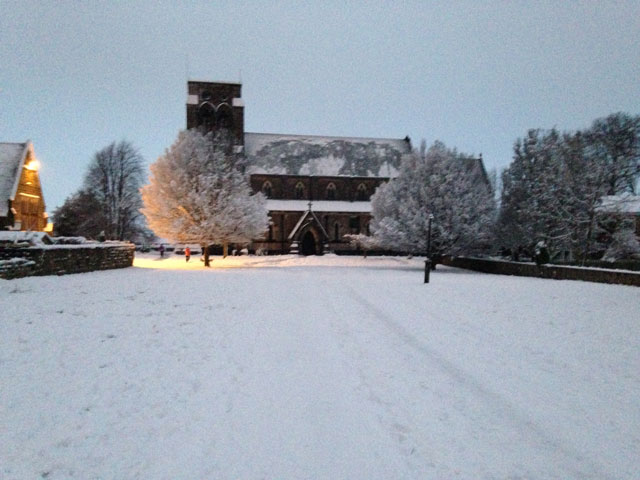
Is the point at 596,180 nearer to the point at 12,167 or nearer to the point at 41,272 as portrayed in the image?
the point at 41,272

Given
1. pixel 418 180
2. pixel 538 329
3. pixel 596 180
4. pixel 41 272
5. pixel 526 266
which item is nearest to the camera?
pixel 538 329

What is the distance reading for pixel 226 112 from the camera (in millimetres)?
49812

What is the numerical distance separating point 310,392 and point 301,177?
46.3m

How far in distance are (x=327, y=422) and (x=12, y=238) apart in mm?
17760

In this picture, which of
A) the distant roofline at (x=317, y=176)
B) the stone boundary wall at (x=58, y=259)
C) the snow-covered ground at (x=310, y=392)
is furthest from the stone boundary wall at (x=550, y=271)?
the stone boundary wall at (x=58, y=259)

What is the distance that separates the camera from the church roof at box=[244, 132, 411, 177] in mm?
51500

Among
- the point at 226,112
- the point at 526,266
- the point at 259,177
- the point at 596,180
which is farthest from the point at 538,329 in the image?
the point at 226,112

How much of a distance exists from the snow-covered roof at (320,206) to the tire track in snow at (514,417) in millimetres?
39998

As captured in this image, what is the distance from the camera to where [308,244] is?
1909 inches

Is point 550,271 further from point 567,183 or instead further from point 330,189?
point 330,189

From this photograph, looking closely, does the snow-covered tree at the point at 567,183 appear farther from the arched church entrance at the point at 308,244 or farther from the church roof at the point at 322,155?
the arched church entrance at the point at 308,244

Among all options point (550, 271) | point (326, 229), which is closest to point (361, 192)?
point (326, 229)

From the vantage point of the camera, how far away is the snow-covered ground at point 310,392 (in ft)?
14.1

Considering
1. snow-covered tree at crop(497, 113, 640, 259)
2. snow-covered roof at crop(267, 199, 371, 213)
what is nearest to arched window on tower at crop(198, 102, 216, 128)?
snow-covered roof at crop(267, 199, 371, 213)
